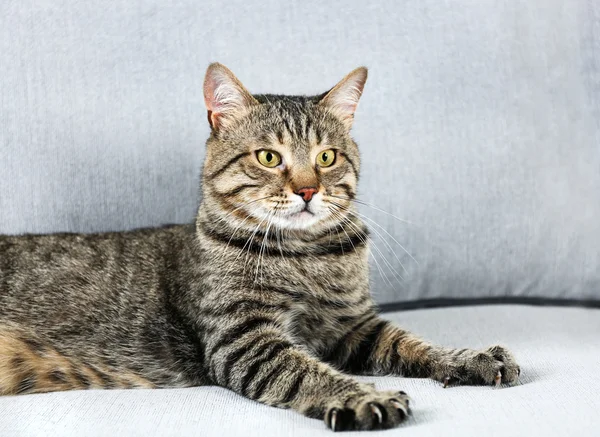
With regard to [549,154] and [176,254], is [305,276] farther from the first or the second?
[549,154]

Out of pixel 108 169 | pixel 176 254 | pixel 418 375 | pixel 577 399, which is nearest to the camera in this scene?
pixel 577 399

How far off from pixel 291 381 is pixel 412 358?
35 centimetres

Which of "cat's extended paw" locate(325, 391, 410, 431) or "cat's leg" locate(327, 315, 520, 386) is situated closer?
"cat's extended paw" locate(325, 391, 410, 431)

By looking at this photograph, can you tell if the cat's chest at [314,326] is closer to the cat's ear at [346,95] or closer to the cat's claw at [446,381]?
the cat's claw at [446,381]

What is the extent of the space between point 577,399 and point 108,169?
1.39 m

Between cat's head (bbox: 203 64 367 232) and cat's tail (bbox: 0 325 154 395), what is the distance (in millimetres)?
455

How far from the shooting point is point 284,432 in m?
1.29

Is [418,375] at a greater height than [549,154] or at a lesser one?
lesser

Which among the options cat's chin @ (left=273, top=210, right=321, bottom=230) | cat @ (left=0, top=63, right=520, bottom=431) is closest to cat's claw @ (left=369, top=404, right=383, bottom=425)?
cat @ (left=0, top=63, right=520, bottom=431)

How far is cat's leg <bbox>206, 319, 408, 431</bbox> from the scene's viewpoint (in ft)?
4.28

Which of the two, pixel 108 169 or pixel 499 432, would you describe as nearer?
pixel 499 432

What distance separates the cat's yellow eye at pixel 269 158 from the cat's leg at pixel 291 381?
14.3 inches

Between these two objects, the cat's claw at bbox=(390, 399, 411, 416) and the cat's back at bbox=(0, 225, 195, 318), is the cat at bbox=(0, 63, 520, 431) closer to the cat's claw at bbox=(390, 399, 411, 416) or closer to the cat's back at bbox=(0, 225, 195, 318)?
the cat's back at bbox=(0, 225, 195, 318)

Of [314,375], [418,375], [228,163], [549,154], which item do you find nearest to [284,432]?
[314,375]
